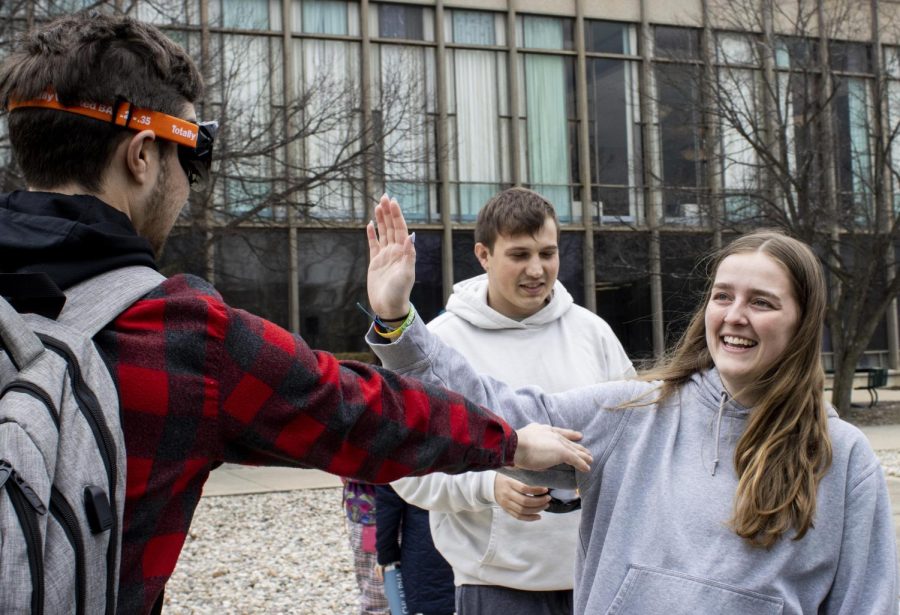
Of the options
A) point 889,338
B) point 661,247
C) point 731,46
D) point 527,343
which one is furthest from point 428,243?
point 527,343

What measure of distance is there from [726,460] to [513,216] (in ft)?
4.87

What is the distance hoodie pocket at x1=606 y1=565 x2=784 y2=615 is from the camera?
2451mm

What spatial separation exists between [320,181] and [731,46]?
11156 millimetres

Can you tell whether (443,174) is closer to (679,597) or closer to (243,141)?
(243,141)

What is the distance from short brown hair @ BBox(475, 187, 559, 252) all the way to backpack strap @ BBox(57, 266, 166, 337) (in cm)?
214

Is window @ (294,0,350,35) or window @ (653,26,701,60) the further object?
window @ (294,0,350,35)

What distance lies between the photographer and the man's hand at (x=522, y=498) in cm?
300

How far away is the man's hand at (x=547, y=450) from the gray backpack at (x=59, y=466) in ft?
3.39

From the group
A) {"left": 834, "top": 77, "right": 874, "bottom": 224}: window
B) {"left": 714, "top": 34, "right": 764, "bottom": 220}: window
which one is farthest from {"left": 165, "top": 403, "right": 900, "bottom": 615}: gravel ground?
{"left": 834, "top": 77, "right": 874, "bottom": 224}: window

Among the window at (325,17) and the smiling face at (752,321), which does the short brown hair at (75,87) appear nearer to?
the smiling face at (752,321)

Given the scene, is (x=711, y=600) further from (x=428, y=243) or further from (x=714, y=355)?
(x=428, y=243)

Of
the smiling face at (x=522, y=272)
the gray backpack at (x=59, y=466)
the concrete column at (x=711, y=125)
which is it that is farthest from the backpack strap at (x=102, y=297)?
the concrete column at (x=711, y=125)

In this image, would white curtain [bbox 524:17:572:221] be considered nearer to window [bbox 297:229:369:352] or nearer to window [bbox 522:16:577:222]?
window [bbox 522:16:577:222]

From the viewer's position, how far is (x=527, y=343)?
379 centimetres
